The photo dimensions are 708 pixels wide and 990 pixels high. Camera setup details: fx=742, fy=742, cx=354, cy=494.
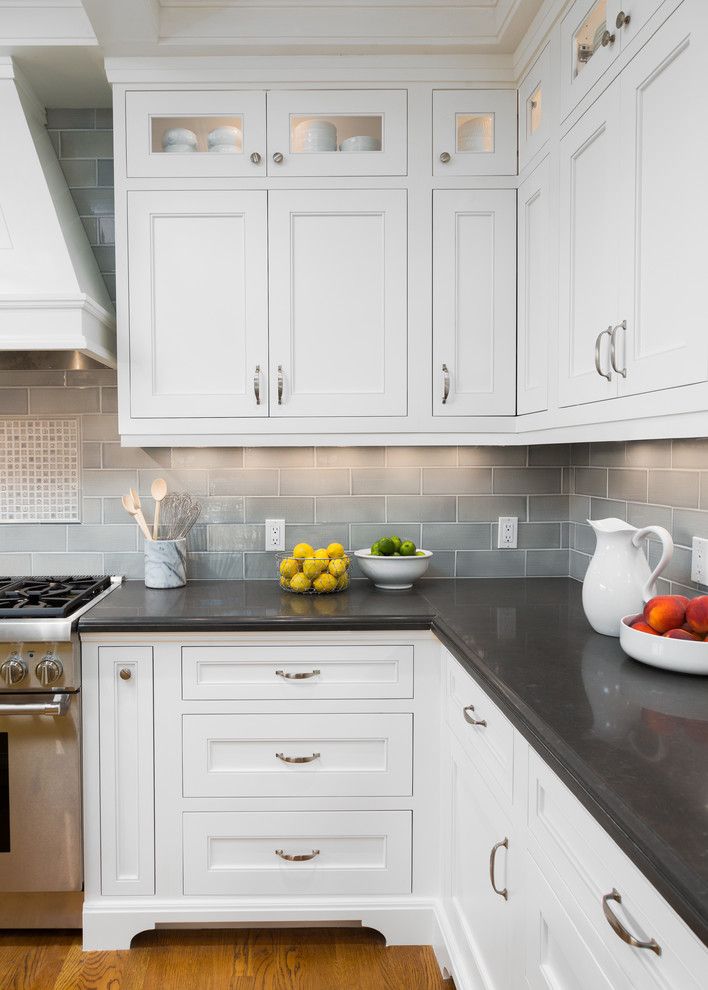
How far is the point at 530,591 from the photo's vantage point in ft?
7.91

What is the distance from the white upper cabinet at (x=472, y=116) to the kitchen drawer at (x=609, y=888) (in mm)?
1768

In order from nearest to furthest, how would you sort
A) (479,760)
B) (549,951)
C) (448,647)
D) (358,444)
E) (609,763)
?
1. (609,763)
2. (549,951)
3. (479,760)
4. (448,647)
5. (358,444)

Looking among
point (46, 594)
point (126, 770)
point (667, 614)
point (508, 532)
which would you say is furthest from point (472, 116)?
point (126, 770)

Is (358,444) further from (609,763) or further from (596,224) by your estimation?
(609,763)

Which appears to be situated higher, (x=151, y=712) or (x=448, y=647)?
(x=448, y=647)

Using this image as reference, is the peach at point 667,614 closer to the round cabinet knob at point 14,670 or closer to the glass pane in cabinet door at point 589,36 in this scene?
the glass pane in cabinet door at point 589,36

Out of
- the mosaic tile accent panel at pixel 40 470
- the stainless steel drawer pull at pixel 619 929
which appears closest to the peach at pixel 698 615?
the stainless steel drawer pull at pixel 619 929

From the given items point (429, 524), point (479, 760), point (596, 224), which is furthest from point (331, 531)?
point (596, 224)

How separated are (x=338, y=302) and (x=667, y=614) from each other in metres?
1.35

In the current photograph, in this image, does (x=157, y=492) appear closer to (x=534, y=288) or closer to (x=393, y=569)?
(x=393, y=569)

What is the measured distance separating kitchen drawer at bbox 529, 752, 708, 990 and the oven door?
4.32ft

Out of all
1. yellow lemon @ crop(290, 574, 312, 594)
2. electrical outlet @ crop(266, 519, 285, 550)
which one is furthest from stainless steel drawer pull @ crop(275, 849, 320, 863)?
electrical outlet @ crop(266, 519, 285, 550)

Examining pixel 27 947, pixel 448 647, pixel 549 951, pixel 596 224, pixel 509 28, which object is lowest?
pixel 27 947

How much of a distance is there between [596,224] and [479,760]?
1.23 m
